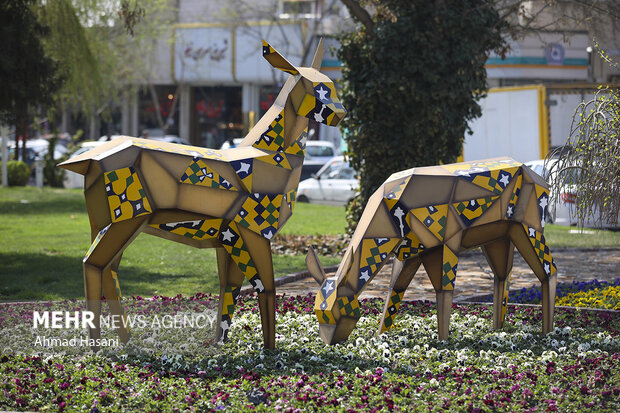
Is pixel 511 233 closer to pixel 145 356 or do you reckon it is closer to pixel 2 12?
→ pixel 145 356

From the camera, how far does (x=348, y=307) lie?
6.68m

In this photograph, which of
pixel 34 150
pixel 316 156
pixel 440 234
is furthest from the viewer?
pixel 34 150

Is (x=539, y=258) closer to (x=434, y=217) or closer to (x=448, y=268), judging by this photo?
(x=448, y=268)

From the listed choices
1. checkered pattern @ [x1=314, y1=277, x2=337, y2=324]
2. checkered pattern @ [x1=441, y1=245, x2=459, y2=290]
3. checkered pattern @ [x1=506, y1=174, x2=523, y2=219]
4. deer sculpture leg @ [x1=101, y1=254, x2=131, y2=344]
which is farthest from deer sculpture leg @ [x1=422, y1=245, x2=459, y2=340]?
deer sculpture leg @ [x1=101, y1=254, x2=131, y2=344]

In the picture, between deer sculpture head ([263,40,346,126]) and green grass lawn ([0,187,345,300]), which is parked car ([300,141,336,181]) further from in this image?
deer sculpture head ([263,40,346,126])

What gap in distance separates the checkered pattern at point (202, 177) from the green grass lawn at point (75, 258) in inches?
158


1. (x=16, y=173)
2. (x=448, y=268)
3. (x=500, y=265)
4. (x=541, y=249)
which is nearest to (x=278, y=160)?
(x=448, y=268)

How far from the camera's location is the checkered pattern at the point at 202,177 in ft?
21.6

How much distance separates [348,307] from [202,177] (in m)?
1.61

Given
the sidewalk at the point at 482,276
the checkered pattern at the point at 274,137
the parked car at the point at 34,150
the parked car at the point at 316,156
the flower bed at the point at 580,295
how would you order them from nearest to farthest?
the checkered pattern at the point at 274,137
the flower bed at the point at 580,295
the sidewalk at the point at 482,276
the parked car at the point at 316,156
the parked car at the point at 34,150

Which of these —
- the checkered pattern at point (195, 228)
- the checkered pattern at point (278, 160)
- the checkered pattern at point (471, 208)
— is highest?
the checkered pattern at point (278, 160)

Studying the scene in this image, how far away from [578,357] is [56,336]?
4717 mm

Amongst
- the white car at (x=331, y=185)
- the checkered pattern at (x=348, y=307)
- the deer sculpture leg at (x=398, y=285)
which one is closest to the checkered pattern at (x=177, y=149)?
the checkered pattern at (x=348, y=307)

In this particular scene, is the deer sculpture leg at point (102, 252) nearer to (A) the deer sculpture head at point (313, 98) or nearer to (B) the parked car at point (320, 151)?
(A) the deer sculpture head at point (313, 98)
